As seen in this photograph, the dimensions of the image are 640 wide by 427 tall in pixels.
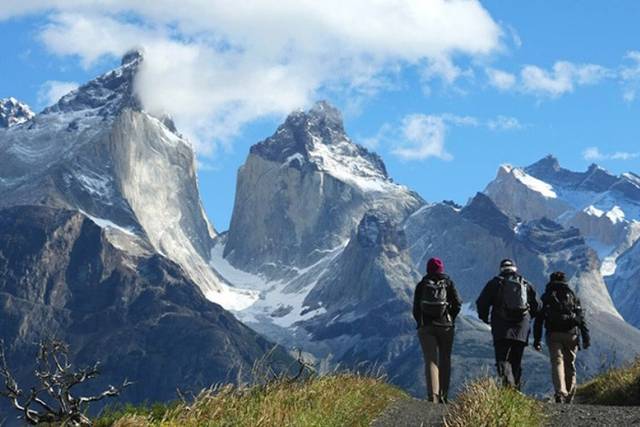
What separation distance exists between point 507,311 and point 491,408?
22.9 feet

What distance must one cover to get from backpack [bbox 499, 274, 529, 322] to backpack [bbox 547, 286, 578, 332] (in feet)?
6.06

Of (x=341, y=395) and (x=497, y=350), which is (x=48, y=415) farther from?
(x=497, y=350)

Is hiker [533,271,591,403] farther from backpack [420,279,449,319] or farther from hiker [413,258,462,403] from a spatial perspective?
backpack [420,279,449,319]

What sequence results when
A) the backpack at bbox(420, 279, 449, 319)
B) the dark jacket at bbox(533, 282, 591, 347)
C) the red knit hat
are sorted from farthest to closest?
the dark jacket at bbox(533, 282, 591, 347) → the red knit hat → the backpack at bbox(420, 279, 449, 319)

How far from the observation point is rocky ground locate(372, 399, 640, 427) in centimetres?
1491

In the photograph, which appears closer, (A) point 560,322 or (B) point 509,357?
(B) point 509,357

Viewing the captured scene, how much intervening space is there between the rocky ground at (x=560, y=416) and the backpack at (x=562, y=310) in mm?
4884

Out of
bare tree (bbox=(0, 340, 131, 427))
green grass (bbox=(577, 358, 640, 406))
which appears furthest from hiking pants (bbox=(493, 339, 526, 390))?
bare tree (bbox=(0, 340, 131, 427))

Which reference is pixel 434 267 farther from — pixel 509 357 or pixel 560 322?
pixel 560 322

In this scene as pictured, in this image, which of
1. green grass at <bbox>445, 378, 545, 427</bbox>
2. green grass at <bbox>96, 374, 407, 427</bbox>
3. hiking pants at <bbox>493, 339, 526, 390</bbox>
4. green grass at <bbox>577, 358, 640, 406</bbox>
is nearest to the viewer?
green grass at <bbox>96, 374, 407, 427</bbox>

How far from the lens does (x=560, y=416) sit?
1574cm

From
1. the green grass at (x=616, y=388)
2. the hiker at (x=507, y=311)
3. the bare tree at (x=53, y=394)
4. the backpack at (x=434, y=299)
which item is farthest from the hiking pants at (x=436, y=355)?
the bare tree at (x=53, y=394)

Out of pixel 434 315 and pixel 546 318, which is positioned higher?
pixel 546 318


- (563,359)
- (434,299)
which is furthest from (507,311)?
(563,359)
